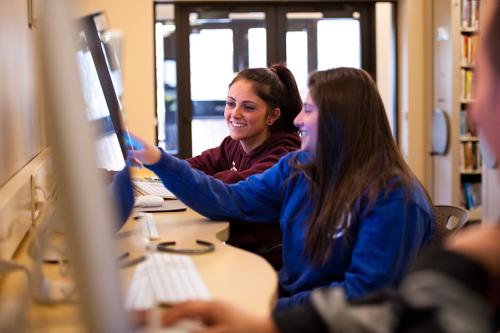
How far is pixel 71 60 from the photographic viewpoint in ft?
2.09

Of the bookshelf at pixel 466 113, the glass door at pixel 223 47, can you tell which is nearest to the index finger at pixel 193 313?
the bookshelf at pixel 466 113

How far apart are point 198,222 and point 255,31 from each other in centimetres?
475

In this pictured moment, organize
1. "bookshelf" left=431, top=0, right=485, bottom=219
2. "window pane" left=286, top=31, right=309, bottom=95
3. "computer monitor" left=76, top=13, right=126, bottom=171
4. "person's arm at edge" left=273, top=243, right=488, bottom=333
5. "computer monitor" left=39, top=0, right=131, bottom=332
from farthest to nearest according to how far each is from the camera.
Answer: "window pane" left=286, top=31, right=309, bottom=95 → "bookshelf" left=431, top=0, right=485, bottom=219 → "computer monitor" left=76, top=13, right=126, bottom=171 → "person's arm at edge" left=273, top=243, right=488, bottom=333 → "computer monitor" left=39, top=0, right=131, bottom=332

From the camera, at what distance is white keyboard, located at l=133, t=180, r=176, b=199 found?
246 centimetres

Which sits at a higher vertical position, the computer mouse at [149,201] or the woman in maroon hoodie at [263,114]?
the woman in maroon hoodie at [263,114]

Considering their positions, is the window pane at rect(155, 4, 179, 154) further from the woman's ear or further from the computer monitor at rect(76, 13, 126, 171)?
the computer monitor at rect(76, 13, 126, 171)

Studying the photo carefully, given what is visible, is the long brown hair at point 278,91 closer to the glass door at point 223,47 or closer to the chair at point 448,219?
the chair at point 448,219

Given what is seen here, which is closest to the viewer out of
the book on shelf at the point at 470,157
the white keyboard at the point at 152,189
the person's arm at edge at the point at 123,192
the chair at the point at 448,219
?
the person's arm at edge at the point at 123,192

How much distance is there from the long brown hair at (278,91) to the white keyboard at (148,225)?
26.8 inches

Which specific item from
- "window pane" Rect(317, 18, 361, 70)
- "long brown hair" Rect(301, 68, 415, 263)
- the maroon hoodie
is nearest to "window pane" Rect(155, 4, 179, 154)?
"window pane" Rect(317, 18, 361, 70)

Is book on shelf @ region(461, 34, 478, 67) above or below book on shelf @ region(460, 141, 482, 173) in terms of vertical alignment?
above

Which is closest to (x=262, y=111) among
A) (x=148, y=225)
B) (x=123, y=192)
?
(x=148, y=225)

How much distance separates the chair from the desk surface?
1.78ft

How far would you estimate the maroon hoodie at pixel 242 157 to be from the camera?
2280 mm
